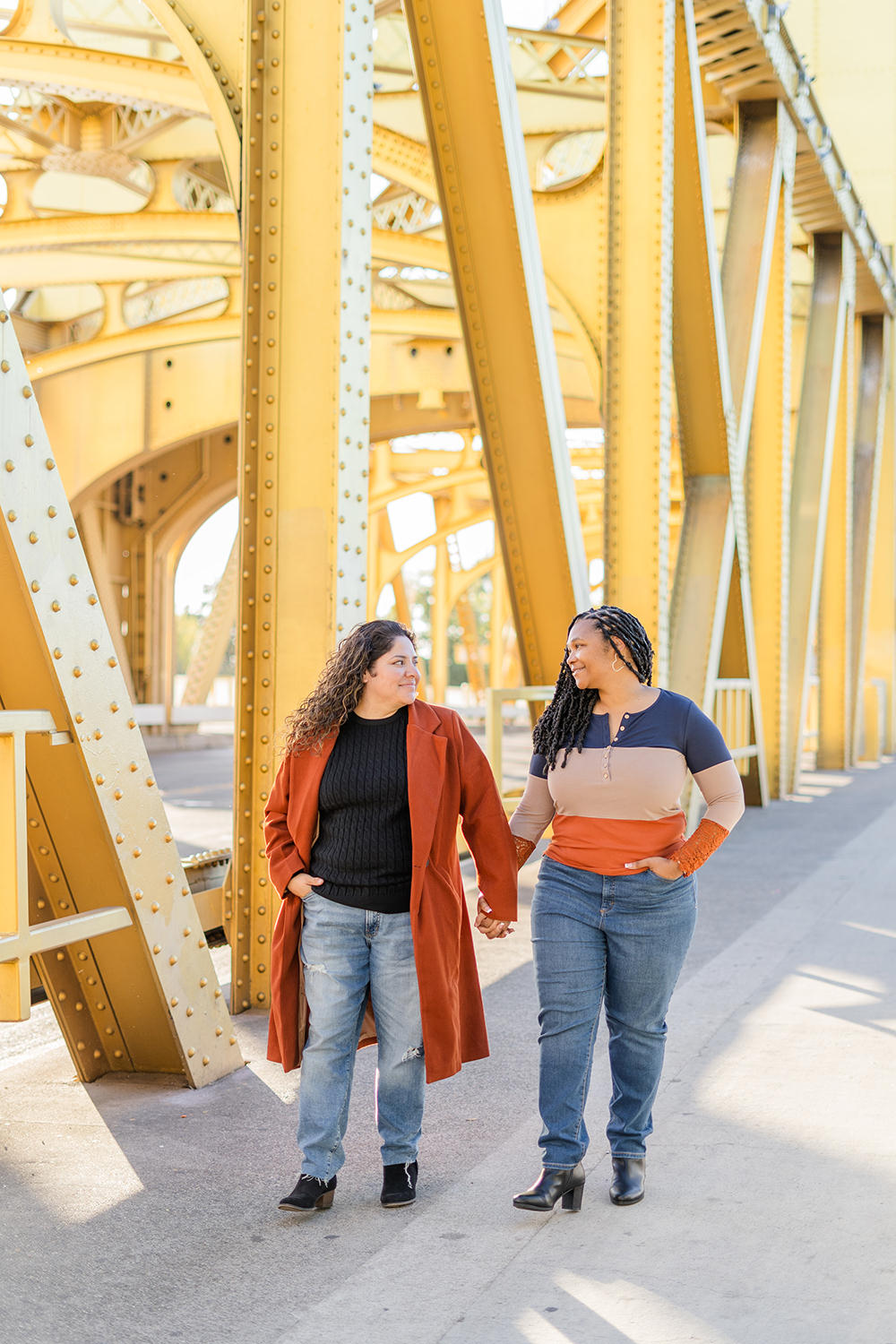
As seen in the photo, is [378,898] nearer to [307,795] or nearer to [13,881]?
[307,795]

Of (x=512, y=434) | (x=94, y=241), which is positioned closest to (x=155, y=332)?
(x=94, y=241)

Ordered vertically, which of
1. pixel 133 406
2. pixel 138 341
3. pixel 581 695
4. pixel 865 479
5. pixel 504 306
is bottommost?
pixel 581 695

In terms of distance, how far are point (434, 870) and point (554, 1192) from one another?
0.90m

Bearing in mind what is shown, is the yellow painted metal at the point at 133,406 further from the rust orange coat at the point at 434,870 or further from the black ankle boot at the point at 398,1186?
the black ankle boot at the point at 398,1186

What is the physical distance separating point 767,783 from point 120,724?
12501mm

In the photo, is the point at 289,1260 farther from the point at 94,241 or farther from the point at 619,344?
the point at 94,241

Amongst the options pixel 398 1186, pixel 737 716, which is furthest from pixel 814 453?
pixel 398 1186

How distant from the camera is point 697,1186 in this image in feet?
12.5

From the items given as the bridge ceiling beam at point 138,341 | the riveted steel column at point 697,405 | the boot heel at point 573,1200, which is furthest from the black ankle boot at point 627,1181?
the bridge ceiling beam at point 138,341

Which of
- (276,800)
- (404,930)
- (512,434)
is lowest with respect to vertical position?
(404,930)

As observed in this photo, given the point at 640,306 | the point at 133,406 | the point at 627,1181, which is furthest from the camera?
the point at 133,406

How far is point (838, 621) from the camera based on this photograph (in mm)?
21328

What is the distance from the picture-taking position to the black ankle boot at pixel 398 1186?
371 cm

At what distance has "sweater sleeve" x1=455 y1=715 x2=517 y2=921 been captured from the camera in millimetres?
3809
